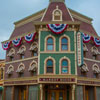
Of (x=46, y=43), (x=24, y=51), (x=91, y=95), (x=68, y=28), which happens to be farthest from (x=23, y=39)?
(x=91, y=95)

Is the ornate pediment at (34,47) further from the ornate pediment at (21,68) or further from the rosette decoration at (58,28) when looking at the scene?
the rosette decoration at (58,28)

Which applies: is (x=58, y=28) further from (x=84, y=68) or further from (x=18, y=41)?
(x=18, y=41)

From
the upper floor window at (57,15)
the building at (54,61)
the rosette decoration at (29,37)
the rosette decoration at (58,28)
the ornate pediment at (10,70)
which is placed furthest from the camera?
the ornate pediment at (10,70)

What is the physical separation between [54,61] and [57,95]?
167 inches

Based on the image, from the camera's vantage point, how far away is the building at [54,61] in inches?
805

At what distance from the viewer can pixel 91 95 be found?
77.9 feet

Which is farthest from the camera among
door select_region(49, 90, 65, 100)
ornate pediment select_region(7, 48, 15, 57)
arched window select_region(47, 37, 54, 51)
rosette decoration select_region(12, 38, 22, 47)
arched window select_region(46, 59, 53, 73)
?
ornate pediment select_region(7, 48, 15, 57)

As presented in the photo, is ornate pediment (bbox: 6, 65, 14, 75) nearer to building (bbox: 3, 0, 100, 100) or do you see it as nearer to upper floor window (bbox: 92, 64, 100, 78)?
building (bbox: 3, 0, 100, 100)

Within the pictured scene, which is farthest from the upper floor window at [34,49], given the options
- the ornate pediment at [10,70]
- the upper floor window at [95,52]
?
the upper floor window at [95,52]

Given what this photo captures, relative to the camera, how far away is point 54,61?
Answer: 2069cm

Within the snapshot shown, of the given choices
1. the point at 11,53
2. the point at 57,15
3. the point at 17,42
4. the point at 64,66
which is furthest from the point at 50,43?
the point at 11,53

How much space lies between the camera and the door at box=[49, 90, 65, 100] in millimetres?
21547

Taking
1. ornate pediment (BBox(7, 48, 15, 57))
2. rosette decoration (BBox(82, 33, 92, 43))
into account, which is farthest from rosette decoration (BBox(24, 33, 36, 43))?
rosette decoration (BBox(82, 33, 92, 43))

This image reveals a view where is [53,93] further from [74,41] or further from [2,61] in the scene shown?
[2,61]
